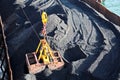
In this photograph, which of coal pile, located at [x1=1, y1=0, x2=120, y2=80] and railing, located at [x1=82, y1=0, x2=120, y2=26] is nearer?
coal pile, located at [x1=1, y1=0, x2=120, y2=80]

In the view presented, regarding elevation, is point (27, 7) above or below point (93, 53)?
above

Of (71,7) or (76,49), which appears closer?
(76,49)

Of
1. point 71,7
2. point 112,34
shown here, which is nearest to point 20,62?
point 112,34

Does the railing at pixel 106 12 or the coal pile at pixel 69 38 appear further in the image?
the railing at pixel 106 12

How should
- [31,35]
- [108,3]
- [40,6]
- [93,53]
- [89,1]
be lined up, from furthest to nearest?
[108,3], [89,1], [40,6], [31,35], [93,53]

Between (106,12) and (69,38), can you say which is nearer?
(69,38)

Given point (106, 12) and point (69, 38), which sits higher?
point (106, 12)

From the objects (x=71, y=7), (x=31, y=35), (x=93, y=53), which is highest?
(x=71, y=7)

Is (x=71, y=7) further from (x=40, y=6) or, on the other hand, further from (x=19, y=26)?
(x=19, y=26)

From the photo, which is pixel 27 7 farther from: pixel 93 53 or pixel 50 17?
pixel 93 53

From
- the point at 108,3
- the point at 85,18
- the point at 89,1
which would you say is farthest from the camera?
the point at 108,3
